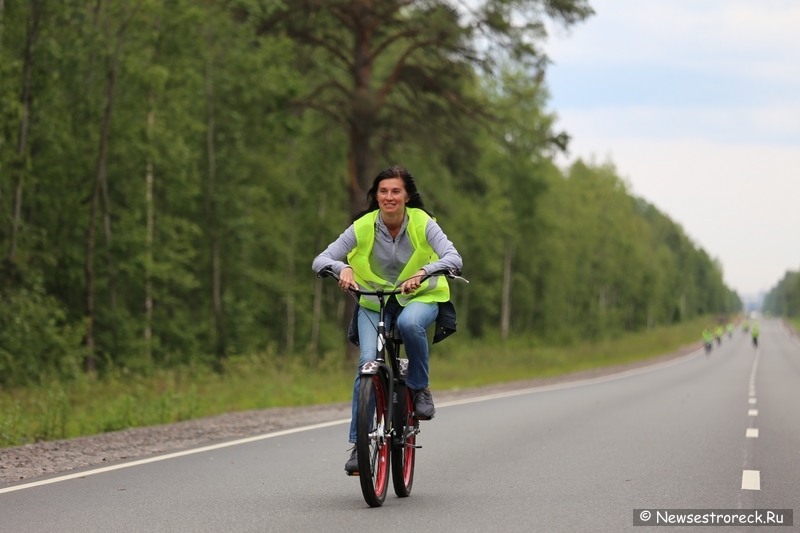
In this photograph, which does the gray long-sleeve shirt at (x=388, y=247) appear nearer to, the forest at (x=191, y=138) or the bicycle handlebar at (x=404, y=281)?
the bicycle handlebar at (x=404, y=281)

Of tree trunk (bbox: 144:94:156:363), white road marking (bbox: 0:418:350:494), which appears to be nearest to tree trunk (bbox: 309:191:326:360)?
tree trunk (bbox: 144:94:156:363)

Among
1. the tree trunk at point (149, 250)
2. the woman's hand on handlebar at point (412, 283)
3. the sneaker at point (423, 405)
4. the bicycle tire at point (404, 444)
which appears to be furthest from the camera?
the tree trunk at point (149, 250)

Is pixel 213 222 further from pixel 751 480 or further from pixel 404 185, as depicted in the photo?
pixel 404 185

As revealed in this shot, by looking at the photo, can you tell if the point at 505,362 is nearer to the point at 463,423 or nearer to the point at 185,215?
the point at 185,215

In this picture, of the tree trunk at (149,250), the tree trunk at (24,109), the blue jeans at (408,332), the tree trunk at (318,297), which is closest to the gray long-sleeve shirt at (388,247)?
the blue jeans at (408,332)

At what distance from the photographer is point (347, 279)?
6.29m

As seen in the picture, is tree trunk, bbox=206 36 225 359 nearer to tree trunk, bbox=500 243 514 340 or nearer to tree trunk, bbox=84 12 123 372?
tree trunk, bbox=84 12 123 372

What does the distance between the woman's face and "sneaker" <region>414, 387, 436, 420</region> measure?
1.24 meters

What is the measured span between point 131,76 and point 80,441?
16.1 m

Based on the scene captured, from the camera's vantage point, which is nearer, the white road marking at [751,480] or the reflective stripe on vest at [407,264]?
the reflective stripe on vest at [407,264]

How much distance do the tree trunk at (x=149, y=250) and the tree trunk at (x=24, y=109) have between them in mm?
6105

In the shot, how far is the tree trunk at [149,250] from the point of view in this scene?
26141 millimetres

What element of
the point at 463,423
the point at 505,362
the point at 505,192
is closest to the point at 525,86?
the point at 505,192

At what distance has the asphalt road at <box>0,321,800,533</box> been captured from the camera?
19.8 feet
